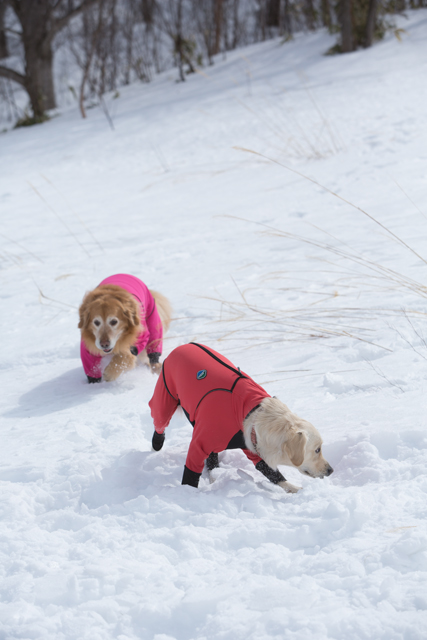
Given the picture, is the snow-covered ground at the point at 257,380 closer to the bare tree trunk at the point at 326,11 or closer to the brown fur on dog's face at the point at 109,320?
the brown fur on dog's face at the point at 109,320

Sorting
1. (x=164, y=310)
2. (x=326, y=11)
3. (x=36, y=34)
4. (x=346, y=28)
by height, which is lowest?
(x=164, y=310)

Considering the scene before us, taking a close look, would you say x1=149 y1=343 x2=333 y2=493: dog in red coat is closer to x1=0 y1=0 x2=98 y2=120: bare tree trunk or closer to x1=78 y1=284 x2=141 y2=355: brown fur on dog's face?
x1=78 y1=284 x2=141 y2=355: brown fur on dog's face

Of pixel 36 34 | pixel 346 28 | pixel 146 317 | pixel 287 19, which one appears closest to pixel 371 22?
pixel 346 28

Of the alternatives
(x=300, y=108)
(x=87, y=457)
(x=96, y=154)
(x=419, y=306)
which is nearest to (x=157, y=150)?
(x=96, y=154)

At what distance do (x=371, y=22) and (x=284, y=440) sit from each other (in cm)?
1156

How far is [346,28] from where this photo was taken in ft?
36.1

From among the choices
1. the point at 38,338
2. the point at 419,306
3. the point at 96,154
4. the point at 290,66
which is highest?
the point at 290,66

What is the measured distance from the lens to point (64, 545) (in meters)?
1.82

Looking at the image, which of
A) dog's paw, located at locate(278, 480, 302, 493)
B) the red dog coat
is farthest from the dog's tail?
dog's paw, located at locate(278, 480, 302, 493)

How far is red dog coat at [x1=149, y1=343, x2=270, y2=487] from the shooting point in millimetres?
2127

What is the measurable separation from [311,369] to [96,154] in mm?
7843

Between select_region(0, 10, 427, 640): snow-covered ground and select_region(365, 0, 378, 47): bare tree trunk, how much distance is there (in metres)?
4.02

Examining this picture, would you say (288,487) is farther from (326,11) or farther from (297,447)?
(326,11)

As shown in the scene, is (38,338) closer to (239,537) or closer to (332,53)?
(239,537)
